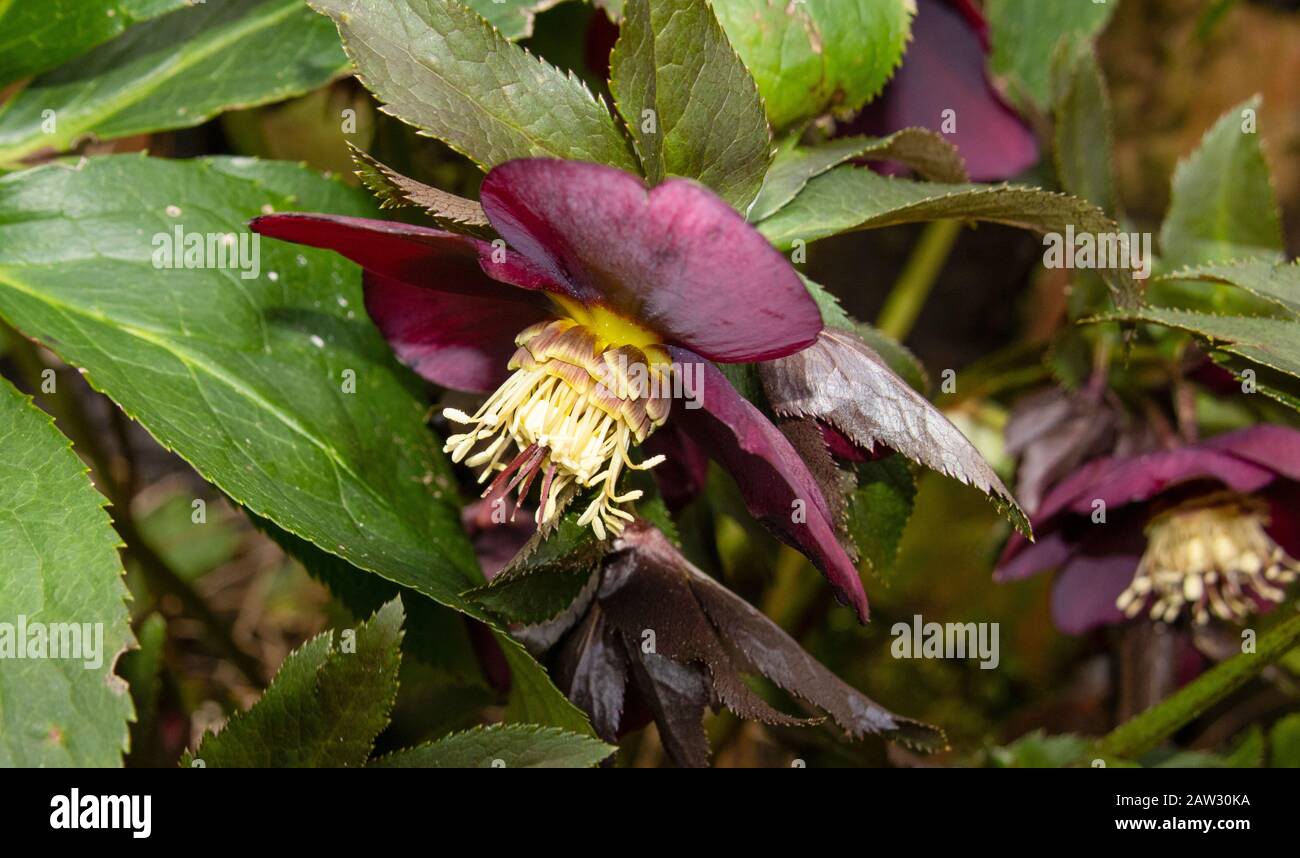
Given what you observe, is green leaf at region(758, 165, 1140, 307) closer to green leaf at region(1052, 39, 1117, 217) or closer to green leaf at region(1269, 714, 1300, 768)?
green leaf at region(1052, 39, 1117, 217)

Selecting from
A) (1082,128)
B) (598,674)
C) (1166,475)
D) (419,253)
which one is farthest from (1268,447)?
(419,253)

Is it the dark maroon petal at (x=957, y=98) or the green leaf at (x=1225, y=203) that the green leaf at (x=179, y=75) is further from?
the green leaf at (x=1225, y=203)

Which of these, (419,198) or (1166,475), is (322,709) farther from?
(1166,475)

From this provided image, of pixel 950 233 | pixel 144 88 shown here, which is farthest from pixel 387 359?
pixel 950 233

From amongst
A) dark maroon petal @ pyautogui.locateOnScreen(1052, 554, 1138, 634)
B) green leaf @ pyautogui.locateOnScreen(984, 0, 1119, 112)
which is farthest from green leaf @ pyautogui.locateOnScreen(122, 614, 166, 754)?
green leaf @ pyautogui.locateOnScreen(984, 0, 1119, 112)

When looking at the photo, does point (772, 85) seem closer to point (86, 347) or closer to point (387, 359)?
point (387, 359)
